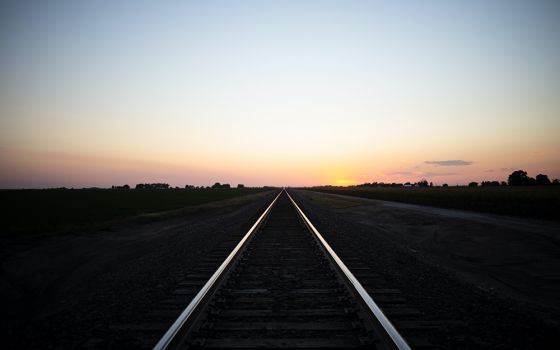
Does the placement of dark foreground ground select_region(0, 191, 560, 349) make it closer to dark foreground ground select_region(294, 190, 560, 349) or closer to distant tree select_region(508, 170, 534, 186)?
dark foreground ground select_region(294, 190, 560, 349)

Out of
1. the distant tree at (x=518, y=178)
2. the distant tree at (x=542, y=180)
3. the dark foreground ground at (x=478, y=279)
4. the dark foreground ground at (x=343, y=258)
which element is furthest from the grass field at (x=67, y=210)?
the distant tree at (x=518, y=178)

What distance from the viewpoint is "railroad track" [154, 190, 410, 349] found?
2926mm

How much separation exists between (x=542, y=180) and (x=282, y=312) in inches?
5243

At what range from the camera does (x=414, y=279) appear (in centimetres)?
550

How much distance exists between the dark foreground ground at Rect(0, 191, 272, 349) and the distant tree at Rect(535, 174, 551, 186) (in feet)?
422

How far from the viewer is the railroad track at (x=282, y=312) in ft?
9.60

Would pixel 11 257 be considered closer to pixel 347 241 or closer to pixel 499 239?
pixel 347 241

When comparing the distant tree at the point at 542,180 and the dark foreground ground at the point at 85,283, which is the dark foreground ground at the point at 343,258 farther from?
the distant tree at the point at 542,180

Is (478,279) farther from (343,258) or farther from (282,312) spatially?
(282,312)

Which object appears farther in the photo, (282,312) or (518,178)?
(518,178)

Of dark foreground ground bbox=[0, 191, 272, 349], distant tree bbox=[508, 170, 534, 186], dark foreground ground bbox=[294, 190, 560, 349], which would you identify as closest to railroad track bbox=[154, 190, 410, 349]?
dark foreground ground bbox=[0, 191, 272, 349]

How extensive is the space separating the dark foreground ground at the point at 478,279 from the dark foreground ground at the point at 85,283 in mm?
3760

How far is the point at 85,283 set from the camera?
5930mm

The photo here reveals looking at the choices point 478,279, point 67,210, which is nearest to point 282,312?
point 478,279
